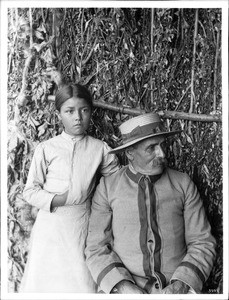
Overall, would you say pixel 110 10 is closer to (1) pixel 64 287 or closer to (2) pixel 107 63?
(2) pixel 107 63

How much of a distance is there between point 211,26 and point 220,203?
0.90m

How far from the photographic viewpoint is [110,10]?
7.15ft

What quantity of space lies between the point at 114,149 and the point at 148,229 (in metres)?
0.41

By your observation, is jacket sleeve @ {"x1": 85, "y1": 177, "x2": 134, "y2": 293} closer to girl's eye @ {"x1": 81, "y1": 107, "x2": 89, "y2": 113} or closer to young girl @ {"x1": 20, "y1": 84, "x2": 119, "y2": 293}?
young girl @ {"x1": 20, "y1": 84, "x2": 119, "y2": 293}

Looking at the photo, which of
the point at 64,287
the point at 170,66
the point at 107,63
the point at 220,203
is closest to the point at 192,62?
the point at 170,66

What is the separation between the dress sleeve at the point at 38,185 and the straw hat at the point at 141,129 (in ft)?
1.16

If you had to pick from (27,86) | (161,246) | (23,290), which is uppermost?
(27,86)

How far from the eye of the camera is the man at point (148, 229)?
80.2 inches

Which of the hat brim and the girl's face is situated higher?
the girl's face

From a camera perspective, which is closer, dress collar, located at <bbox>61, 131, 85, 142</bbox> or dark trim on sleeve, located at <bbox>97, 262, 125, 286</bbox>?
dark trim on sleeve, located at <bbox>97, 262, 125, 286</bbox>

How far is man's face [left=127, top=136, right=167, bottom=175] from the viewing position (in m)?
2.05

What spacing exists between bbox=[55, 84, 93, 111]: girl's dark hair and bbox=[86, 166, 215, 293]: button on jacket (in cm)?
43

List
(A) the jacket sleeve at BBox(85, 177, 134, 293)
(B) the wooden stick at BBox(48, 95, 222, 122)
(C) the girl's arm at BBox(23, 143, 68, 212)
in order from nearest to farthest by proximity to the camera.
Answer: (A) the jacket sleeve at BBox(85, 177, 134, 293) < (C) the girl's arm at BBox(23, 143, 68, 212) < (B) the wooden stick at BBox(48, 95, 222, 122)

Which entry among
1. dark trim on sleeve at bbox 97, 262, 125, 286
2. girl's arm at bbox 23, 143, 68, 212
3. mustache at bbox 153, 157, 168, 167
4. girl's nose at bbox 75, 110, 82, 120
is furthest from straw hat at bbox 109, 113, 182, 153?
dark trim on sleeve at bbox 97, 262, 125, 286
